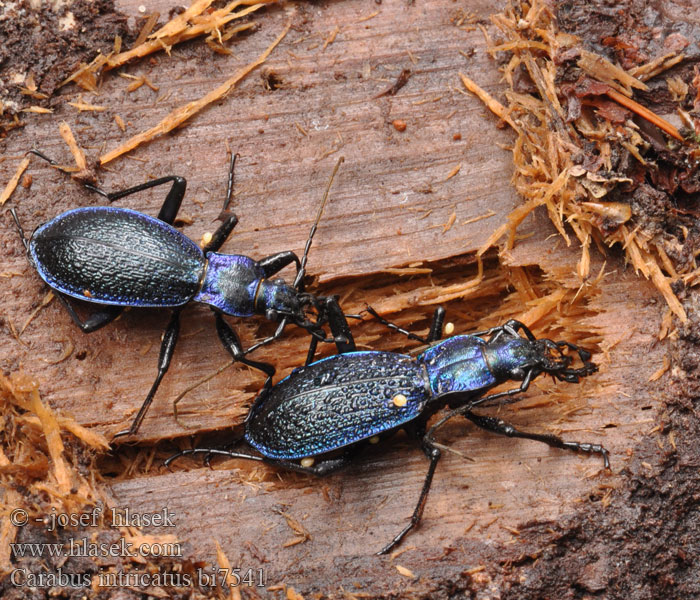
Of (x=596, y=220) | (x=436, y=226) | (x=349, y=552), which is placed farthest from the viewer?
(x=436, y=226)

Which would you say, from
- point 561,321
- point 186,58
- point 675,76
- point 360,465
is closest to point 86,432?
point 360,465

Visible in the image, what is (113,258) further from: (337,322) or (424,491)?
(424,491)

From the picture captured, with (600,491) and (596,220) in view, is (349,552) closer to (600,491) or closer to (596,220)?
(600,491)

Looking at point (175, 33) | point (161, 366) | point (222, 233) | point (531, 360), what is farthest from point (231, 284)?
point (531, 360)

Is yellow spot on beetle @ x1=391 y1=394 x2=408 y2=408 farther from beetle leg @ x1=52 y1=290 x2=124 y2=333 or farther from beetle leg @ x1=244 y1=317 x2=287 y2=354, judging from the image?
beetle leg @ x1=52 y1=290 x2=124 y2=333

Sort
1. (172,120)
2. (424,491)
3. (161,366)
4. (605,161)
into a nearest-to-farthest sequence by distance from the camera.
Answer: (424,491)
(605,161)
(161,366)
(172,120)
